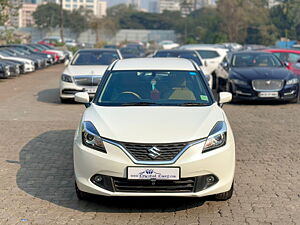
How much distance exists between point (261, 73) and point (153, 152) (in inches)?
388

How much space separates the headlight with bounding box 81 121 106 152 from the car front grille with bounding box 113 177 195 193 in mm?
374

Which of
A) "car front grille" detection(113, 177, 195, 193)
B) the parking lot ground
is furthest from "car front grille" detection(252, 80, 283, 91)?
"car front grille" detection(113, 177, 195, 193)

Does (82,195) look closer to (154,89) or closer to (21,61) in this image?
(154,89)

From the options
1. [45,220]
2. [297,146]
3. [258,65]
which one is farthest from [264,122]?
[45,220]

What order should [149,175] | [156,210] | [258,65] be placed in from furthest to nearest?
[258,65], [156,210], [149,175]

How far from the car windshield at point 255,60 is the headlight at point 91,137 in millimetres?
10770

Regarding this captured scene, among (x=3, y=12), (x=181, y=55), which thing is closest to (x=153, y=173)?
(x=181, y=55)

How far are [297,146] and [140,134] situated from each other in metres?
4.46

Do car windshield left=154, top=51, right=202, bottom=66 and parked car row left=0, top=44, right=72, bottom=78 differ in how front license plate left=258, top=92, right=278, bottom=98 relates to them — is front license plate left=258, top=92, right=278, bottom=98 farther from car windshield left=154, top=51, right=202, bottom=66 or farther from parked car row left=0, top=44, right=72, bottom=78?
parked car row left=0, top=44, right=72, bottom=78

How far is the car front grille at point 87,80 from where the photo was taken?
48.6 feet

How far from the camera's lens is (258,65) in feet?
53.1

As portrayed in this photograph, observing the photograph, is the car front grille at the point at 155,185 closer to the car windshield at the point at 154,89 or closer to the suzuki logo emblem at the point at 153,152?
the suzuki logo emblem at the point at 153,152

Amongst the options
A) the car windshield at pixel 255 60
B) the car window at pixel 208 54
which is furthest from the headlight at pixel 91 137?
the car window at pixel 208 54

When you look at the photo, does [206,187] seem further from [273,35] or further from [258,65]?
[273,35]
